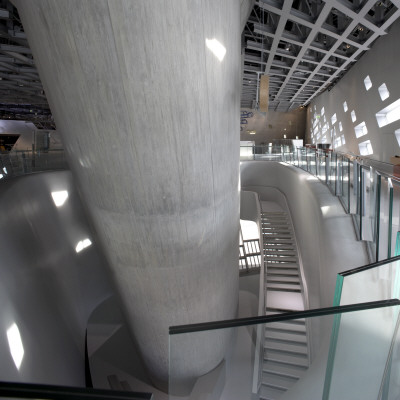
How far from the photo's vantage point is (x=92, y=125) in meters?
3.56

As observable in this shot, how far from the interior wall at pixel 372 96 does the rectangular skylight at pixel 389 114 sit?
19cm

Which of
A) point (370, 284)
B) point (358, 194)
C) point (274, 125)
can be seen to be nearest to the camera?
point (370, 284)

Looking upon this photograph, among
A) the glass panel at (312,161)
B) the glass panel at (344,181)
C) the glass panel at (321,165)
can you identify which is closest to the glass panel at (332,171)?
the glass panel at (344,181)

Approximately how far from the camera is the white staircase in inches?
74.7

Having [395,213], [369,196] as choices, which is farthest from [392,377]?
[369,196]

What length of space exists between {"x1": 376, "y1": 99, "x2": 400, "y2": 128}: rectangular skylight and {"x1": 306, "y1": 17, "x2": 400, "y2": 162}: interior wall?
19 centimetres

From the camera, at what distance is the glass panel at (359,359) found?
1.63m

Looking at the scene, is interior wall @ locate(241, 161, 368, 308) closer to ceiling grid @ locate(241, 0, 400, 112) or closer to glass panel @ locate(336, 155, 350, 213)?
glass panel @ locate(336, 155, 350, 213)

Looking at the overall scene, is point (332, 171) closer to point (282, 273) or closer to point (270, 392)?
point (282, 273)

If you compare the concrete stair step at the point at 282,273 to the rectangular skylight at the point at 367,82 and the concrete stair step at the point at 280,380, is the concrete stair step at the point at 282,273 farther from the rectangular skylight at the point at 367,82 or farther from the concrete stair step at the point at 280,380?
the rectangular skylight at the point at 367,82

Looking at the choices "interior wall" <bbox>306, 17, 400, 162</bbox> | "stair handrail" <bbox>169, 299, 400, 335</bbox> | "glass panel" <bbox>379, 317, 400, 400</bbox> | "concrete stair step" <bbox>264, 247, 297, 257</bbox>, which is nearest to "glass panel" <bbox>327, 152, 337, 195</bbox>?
"concrete stair step" <bbox>264, 247, 297, 257</bbox>

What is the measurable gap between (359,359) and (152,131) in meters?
3.09

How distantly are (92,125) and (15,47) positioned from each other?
12.8 meters

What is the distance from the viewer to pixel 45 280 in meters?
6.40
